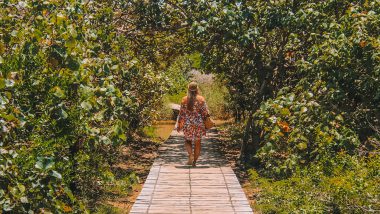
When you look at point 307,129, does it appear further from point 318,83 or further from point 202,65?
point 202,65

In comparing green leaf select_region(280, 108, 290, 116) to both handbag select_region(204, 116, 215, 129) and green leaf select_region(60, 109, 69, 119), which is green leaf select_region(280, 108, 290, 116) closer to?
handbag select_region(204, 116, 215, 129)

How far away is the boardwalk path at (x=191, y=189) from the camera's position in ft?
27.2

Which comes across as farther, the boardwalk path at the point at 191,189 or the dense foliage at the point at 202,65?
the boardwalk path at the point at 191,189

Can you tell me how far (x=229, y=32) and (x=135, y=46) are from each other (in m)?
4.36

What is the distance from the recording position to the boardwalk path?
327 inches

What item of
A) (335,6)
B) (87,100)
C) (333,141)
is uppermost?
(335,6)

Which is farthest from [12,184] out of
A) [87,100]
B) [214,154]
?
[214,154]

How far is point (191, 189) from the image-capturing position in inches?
379

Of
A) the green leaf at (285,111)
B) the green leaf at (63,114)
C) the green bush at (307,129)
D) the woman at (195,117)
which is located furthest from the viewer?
the woman at (195,117)

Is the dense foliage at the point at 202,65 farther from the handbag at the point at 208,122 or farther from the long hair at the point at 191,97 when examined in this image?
the handbag at the point at 208,122

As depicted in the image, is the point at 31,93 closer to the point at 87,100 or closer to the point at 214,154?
the point at 87,100

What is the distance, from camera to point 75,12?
6926 millimetres

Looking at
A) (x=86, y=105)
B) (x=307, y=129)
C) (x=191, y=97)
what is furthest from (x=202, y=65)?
(x=86, y=105)

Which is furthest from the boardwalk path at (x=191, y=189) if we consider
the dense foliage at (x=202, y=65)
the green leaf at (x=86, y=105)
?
the green leaf at (x=86, y=105)
